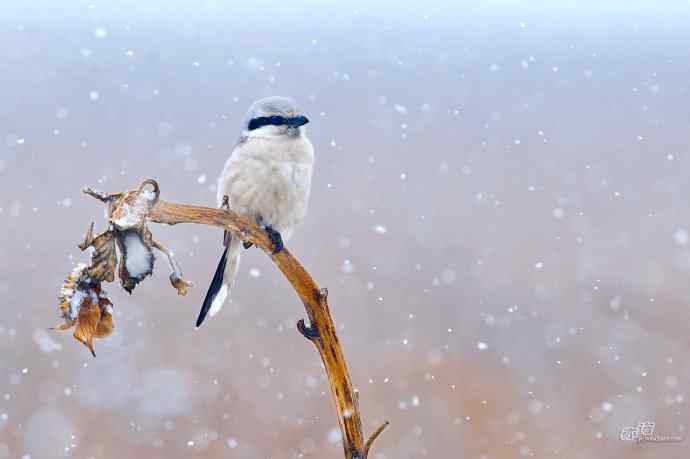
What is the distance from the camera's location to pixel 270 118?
1.95 m

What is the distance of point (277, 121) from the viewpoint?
195 centimetres

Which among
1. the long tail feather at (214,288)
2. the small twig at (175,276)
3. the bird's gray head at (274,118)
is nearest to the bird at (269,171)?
A: the bird's gray head at (274,118)

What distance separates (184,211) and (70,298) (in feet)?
0.78

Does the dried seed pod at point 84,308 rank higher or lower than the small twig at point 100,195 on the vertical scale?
lower

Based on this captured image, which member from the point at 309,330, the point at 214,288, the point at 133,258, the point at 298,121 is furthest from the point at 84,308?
the point at 298,121

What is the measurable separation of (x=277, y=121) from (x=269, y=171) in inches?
5.9

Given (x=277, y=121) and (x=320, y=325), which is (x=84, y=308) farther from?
(x=277, y=121)

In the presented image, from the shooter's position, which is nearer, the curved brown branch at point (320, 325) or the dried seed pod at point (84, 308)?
the dried seed pod at point (84, 308)

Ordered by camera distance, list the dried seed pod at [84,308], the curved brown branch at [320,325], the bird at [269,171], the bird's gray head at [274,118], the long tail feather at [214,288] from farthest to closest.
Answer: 1. the bird at [269,171]
2. the bird's gray head at [274,118]
3. the long tail feather at [214,288]
4. the curved brown branch at [320,325]
5. the dried seed pod at [84,308]

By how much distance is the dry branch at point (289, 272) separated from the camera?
0.92 m

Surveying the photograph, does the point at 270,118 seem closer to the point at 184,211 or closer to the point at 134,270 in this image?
the point at 184,211

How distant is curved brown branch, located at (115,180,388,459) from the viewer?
3.54 ft

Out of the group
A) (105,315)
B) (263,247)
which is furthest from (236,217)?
(105,315)

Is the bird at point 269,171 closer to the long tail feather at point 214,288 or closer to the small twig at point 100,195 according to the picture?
the long tail feather at point 214,288
